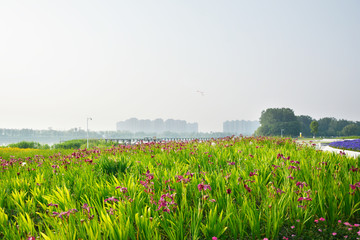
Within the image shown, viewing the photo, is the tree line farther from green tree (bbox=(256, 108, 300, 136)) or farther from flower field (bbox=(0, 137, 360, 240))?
flower field (bbox=(0, 137, 360, 240))

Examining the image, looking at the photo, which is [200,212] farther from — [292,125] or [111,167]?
[292,125]

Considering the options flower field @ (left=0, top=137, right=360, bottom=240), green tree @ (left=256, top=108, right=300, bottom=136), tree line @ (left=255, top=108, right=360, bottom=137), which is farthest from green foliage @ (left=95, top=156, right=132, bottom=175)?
green tree @ (left=256, top=108, right=300, bottom=136)

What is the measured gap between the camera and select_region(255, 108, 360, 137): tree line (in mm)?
88938

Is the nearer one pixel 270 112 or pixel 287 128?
pixel 287 128

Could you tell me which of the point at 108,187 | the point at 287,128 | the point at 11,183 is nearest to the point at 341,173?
the point at 108,187

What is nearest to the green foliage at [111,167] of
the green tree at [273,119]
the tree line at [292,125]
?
the tree line at [292,125]

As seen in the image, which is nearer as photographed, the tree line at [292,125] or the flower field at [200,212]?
the flower field at [200,212]

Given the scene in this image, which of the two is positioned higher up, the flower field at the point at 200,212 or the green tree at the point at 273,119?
the green tree at the point at 273,119

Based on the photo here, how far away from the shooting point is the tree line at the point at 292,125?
88938mm

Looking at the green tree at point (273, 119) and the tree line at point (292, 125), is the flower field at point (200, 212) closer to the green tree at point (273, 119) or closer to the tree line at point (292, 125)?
the tree line at point (292, 125)

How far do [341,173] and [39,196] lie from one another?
19.8 ft

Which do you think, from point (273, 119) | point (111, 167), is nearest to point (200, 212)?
point (111, 167)

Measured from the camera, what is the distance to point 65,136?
169 m

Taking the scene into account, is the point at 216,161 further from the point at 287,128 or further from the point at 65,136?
the point at 65,136
